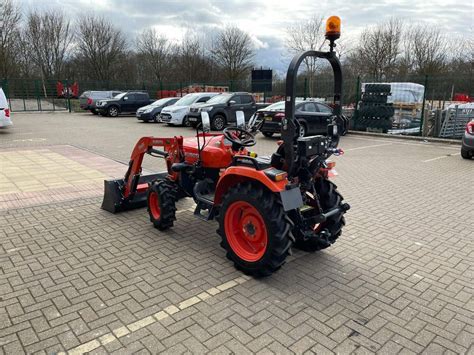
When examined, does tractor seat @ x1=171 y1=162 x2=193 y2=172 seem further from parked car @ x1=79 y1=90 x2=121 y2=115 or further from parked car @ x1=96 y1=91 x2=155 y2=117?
parked car @ x1=79 y1=90 x2=121 y2=115

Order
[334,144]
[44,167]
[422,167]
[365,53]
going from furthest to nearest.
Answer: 1. [365,53]
2. [422,167]
3. [44,167]
4. [334,144]

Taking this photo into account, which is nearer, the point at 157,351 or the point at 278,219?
the point at 157,351

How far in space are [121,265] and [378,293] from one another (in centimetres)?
264

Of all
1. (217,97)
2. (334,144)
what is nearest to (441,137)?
(217,97)

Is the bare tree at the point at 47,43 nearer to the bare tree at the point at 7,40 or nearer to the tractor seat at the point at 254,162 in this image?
the bare tree at the point at 7,40

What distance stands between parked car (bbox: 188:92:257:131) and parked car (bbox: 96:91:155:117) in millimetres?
8543

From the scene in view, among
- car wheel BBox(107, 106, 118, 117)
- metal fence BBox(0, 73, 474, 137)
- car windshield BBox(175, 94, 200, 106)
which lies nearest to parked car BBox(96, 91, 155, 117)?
car wheel BBox(107, 106, 118, 117)

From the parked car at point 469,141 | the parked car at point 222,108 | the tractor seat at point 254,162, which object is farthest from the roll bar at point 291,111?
the parked car at point 222,108

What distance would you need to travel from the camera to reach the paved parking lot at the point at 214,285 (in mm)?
2879

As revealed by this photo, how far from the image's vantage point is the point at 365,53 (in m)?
33.4

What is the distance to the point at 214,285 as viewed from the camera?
3656mm

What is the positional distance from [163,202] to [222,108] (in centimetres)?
1277

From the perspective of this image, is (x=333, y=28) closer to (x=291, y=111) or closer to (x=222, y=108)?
(x=291, y=111)

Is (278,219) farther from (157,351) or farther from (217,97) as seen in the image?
(217,97)
